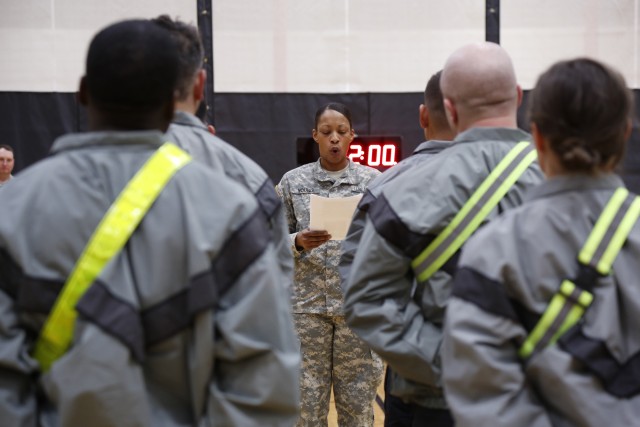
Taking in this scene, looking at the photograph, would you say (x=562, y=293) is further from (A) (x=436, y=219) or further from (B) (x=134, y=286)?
(B) (x=134, y=286)

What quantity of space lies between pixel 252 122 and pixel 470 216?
18.1 feet

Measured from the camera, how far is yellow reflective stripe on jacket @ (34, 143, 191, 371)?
1.31 metres

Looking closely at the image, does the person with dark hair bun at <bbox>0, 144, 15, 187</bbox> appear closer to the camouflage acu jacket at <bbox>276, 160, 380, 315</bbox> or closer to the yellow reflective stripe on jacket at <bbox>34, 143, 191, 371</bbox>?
the camouflage acu jacket at <bbox>276, 160, 380, 315</bbox>

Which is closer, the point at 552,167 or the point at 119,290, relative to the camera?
the point at 119,290

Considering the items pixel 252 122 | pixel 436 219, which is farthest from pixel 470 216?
pixel 252 122

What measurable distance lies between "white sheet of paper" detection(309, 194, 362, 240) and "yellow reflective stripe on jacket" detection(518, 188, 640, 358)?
7.00ft

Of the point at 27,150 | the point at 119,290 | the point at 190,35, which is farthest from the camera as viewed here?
the point at 27,150

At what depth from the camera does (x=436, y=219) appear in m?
1.95

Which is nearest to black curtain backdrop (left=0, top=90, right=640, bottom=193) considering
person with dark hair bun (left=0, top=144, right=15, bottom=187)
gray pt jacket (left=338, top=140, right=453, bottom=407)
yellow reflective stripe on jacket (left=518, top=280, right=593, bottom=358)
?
person with dark hair bun (left=0, top=144, right=15, bottom=187)

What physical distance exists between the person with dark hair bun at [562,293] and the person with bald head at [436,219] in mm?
508

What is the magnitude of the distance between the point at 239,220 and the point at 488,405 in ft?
1.74

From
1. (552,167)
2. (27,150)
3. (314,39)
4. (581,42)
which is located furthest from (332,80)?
(552,167)

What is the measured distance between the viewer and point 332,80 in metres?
7.50

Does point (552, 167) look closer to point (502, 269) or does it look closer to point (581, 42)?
point (502, 269)
